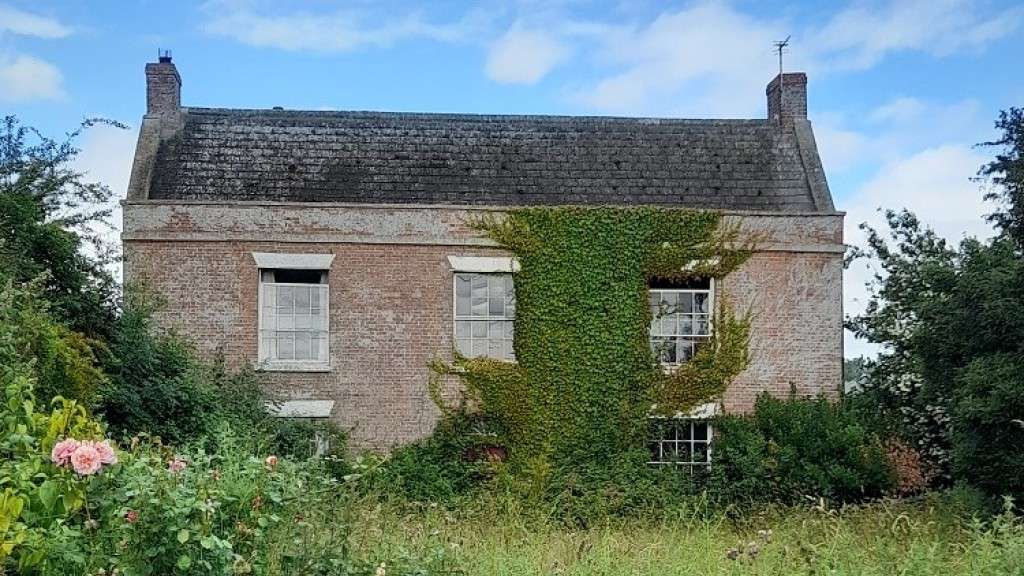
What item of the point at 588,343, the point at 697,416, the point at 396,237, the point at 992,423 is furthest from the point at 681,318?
the point at 992,423

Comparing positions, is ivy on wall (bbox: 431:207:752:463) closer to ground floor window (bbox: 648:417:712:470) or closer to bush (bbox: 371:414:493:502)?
ground floor window (bbox: 648:417:712:470)

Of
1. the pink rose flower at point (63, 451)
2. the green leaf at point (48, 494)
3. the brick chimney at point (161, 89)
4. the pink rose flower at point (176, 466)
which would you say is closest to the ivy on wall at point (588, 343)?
the brick chimney at point (161, 89)

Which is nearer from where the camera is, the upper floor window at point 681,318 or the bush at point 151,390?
the bush at point 151,390

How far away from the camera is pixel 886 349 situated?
21.5m

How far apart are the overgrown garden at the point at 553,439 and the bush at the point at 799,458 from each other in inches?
1.8

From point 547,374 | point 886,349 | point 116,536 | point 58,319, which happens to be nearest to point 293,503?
point 116,536

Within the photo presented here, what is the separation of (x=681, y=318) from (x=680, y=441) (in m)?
2.31

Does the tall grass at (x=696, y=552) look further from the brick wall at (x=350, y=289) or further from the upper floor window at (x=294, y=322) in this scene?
the upper floor window at (x=294, y=322)

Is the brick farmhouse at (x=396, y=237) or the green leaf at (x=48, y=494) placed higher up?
the brick farmhouse at (x=396, y=237)

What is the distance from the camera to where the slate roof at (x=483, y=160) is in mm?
20391

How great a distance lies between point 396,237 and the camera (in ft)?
64.3

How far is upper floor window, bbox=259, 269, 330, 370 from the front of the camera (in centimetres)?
1936

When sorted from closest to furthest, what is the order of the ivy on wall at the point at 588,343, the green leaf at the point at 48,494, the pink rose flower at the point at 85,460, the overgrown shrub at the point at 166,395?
the pink rose flower at the point at 85,460 < the green leaf at the point at 48,494 < the overgrown shrub at the point at 166,395 < the ivy on wall at the point at 588,343

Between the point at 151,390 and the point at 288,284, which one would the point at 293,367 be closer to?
the point at 288,284
